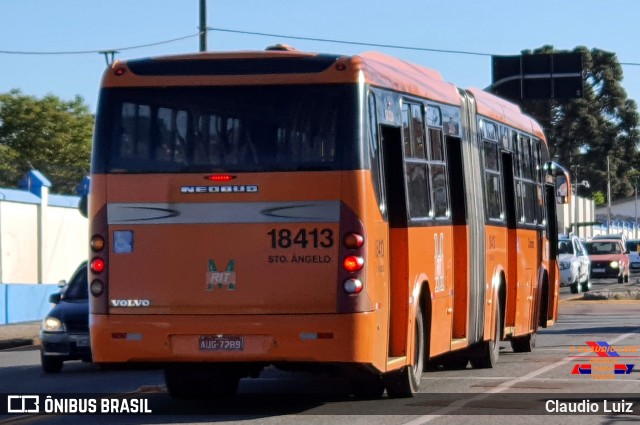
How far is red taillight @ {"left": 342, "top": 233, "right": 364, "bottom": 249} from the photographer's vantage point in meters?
11.8

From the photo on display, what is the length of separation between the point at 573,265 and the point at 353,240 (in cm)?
3643

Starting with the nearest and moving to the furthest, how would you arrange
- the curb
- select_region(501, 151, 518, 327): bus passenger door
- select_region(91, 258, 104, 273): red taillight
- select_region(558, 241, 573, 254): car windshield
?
select_region(91, 258, 104, 273): red taillight, select_region(501, 151, 518, 327): bus passenger door, the curb, select_region(558, 241, 573, 254): car windshield

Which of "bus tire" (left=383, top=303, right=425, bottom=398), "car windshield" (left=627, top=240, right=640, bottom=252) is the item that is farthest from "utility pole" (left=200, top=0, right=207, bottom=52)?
"car windshield" (left=627, top=240, right=640, bottom=252)

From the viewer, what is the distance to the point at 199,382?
14.0 m

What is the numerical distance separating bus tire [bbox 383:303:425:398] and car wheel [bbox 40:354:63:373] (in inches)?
258

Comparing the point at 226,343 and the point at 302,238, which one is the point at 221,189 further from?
the point at 226,343

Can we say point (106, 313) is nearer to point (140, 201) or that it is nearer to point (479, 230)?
point (140, 201)

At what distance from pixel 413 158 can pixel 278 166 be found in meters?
2.11

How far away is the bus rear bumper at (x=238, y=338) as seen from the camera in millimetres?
11727

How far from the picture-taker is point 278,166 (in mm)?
11992

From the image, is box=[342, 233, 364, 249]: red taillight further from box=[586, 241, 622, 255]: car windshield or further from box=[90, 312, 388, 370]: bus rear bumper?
box=[586, 241, 622, 255]: car windshield

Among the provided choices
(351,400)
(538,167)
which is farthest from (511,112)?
(351,400)

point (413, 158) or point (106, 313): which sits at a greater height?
point (413, 158)

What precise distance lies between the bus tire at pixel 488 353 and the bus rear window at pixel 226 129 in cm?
624
